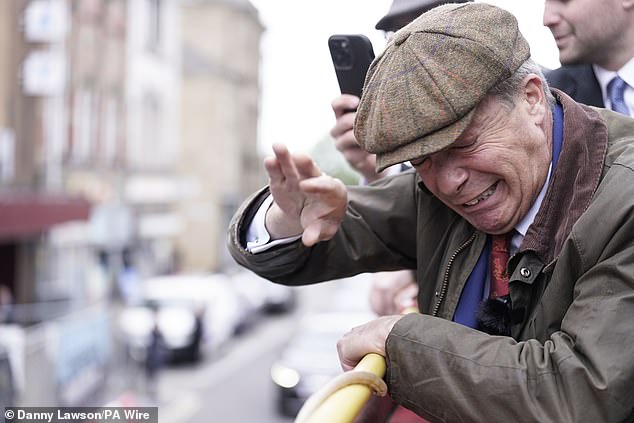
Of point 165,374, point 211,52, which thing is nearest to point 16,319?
point 165,374

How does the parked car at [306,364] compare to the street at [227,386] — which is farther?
the street at [227,386]

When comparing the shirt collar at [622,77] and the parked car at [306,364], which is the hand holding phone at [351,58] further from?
the parked car at [306,364]

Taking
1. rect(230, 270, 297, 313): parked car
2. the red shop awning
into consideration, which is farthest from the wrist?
rect(230, 270, 297, 313): parked car

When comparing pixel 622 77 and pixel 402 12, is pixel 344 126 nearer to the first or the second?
pixel 402 12

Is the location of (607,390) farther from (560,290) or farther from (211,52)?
(211,52)

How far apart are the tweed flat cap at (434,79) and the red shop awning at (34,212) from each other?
16.7m

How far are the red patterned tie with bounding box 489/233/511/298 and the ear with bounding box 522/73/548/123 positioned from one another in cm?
29

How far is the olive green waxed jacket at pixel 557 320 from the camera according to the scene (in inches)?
62.2

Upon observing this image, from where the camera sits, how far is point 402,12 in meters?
2.91

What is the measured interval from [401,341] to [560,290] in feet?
1.12

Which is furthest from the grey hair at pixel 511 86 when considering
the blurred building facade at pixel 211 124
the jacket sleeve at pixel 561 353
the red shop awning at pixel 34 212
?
the blurred building facade at pixel 211 124

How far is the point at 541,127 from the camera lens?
194cm

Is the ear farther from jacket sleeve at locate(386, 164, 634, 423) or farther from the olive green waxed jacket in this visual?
jacket sleeve at locate(386, 164, 634, 423)

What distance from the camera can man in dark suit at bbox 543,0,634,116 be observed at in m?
2.44
